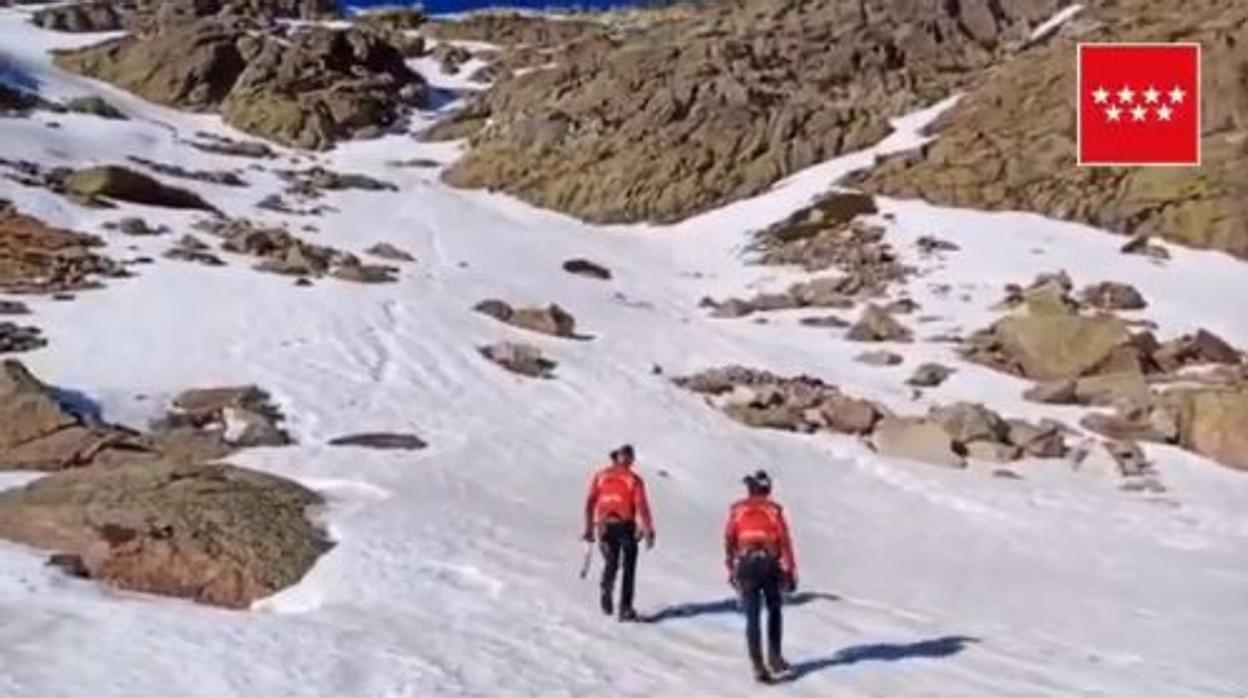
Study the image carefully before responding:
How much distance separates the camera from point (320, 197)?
5638 centimetres

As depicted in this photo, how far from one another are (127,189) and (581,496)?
90.9 ft

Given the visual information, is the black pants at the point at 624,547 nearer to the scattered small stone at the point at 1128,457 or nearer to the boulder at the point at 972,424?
the boulder at the point at 972,424

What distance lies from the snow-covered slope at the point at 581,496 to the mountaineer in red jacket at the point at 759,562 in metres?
0.47

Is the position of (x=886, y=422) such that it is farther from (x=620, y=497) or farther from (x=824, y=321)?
(x=620, y=497)

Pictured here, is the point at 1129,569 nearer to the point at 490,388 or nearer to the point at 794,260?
the point at 490,388

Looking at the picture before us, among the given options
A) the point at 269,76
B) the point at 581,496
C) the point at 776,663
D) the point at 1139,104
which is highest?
the point at 269,76

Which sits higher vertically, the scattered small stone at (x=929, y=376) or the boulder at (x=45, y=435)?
the boulder at (x=45, y=435)

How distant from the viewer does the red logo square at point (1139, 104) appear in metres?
54.4

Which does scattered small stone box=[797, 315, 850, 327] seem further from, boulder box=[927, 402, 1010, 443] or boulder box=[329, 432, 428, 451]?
boulder box=[329, 432, 428, 451]

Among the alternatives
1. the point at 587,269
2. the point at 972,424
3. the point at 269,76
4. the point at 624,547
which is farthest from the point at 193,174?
the point at 624,547

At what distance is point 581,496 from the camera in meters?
26.3

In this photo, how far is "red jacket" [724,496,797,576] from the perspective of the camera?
15156 millimetres

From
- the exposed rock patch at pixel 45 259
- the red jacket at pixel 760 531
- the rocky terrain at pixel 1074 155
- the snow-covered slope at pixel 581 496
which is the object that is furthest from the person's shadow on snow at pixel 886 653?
the rocky terrain at pixel 1074 155

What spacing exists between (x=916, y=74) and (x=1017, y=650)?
181 feet
